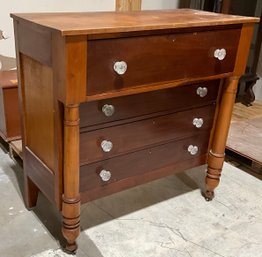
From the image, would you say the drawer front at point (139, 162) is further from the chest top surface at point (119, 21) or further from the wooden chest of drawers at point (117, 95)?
the chest top surface at point (119, 21)

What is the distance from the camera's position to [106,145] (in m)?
1.25

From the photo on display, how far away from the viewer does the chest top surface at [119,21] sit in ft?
3.34

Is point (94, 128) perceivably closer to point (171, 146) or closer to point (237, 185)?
point (171, 146)

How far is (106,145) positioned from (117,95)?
7.8 inches

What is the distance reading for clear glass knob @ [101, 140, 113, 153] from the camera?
49.2 inches

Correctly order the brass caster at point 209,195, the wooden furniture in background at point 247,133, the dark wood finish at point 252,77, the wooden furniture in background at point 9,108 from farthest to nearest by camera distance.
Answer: the dark wood finish at point 252,77 → the wooden furniture in background at point 247,133 → the wooden furniture in background at point 9,108 → the brass caster at point 209,195

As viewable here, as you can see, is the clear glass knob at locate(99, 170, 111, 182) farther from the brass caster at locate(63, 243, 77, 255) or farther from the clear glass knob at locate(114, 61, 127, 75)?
the clear glass knob at locate(114, 61, 127, 75)

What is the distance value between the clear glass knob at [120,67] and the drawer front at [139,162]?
0.34m

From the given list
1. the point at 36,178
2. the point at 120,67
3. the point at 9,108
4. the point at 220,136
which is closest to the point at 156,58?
the point at 120,67

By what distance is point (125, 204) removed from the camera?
64.0 inches

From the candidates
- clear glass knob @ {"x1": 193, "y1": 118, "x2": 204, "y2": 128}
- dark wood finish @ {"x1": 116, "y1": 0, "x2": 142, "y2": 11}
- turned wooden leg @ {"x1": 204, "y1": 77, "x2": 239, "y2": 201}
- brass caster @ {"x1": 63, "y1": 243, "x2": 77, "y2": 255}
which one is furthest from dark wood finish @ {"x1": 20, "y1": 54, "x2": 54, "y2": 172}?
dark wood finish @ {"x1": 116, "y1": 0, "x2": 142, "y2": 11}

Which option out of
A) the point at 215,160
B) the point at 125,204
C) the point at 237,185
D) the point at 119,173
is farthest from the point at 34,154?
the point at 237,185

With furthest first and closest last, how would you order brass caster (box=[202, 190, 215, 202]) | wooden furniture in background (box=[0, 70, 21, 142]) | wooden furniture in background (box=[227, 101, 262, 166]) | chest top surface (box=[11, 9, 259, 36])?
wooden furniture in background (box=[227, 101, 262, 166]) < wooden furniture in background (box=[0, 70, 21, 142]) < brass caster (box=[202, 190, 215, 202]) < chest top surface (box=[11, 9, 259, 36])

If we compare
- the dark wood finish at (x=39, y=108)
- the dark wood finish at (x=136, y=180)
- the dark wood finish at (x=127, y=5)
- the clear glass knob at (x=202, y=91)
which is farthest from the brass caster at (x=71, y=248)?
the dark wood finish at (x=127, y=5)
